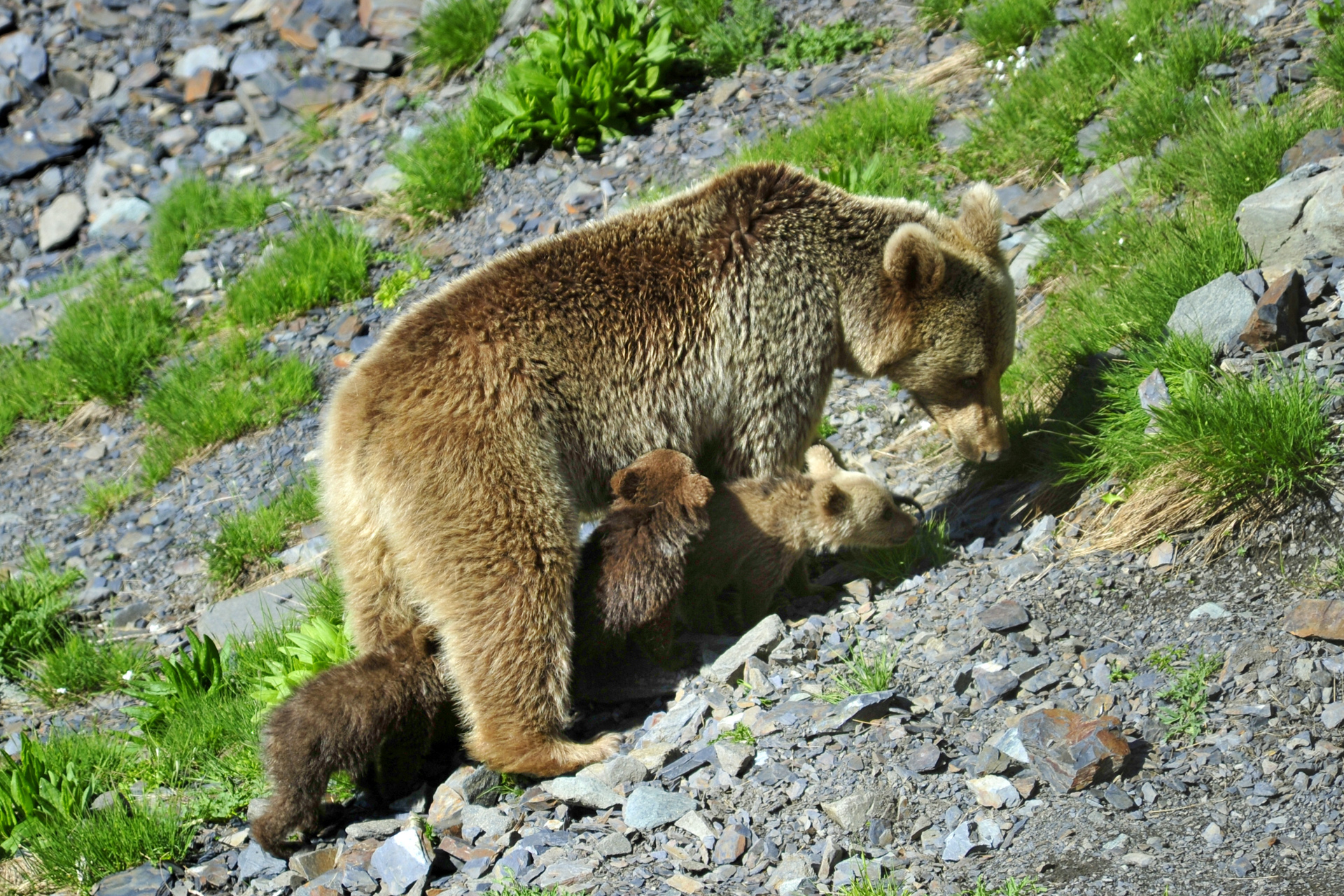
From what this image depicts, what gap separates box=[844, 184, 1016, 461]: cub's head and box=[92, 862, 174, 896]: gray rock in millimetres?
4074

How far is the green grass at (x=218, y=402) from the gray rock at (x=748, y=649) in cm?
471

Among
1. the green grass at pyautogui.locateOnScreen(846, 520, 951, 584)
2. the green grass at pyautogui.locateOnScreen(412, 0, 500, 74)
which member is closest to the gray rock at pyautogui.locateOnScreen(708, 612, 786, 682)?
the green grass at pyautogui.locateOnScreen(846, 520, 951, 584)

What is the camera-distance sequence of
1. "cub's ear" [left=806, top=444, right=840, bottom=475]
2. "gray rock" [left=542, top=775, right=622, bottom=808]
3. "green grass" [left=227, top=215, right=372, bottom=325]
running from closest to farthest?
1. "gray rock" [left=542, top=775, right=622, bottom=808]
2. "cub's ear" [left=806, top=444, right=840, bottom=475]
3. "green grass" [left=227, top=215, right=372, bottom=325]

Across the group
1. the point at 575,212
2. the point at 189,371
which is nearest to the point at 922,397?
the point at 575,212

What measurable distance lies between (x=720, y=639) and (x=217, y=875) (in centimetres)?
249

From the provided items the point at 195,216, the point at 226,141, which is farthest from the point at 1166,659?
the point at 226,141

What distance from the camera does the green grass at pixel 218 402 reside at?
28.0 feet

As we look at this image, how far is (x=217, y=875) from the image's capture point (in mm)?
4875

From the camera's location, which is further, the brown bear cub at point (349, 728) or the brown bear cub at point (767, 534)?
the brown bear cub at point (767, 534)

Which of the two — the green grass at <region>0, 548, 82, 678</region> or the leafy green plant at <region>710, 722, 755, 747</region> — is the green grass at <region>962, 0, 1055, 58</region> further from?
the green grass at <region>0, 548, 82, 678</region>

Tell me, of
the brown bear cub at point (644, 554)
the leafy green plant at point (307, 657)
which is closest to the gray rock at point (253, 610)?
the leafy green plant at point (307, 657)

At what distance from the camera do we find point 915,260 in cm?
568

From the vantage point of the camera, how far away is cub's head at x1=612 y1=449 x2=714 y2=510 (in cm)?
521

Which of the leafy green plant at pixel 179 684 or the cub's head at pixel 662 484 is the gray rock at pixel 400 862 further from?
the leafy green plant at pixel 179 684
